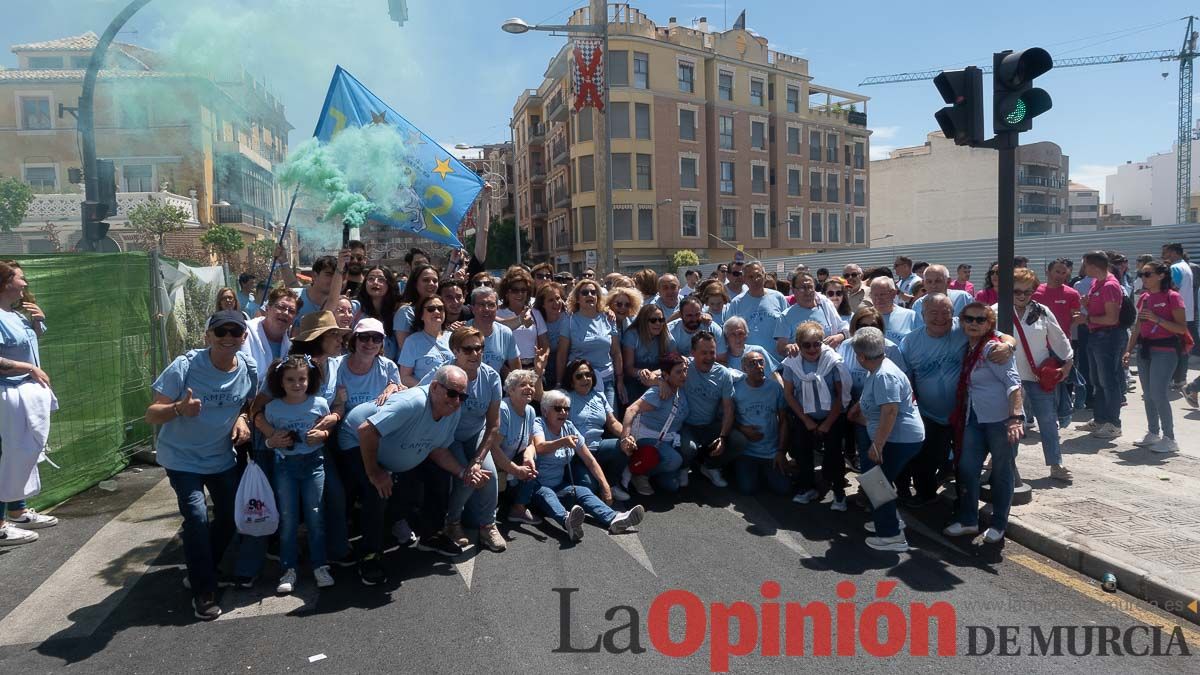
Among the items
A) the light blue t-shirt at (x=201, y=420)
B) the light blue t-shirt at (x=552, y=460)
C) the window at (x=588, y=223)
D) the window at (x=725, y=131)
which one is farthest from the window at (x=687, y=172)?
the light blue t-shirt at (x=201, y=420)

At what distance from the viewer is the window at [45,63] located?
35219mm

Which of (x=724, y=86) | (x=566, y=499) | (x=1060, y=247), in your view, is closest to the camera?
(x=566, y=499)

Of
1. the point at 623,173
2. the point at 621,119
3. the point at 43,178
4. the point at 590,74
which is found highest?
the point at 621,119

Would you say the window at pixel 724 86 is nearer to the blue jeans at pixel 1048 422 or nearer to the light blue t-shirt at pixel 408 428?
the blue jeans at pixel 1048 422

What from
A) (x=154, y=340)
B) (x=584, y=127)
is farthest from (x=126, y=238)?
(x=154, y=340)

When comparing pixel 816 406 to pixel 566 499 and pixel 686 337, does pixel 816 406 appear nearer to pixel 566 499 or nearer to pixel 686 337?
pixel 686 337

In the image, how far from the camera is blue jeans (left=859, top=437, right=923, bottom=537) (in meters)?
5.28

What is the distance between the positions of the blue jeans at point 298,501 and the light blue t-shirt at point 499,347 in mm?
1699

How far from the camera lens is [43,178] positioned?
3988 cm

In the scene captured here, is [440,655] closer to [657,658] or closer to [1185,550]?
[657,658]

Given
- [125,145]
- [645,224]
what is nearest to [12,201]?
[125,145]

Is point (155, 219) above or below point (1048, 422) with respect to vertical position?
above

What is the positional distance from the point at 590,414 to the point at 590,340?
810 mm

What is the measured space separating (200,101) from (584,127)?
113ft
